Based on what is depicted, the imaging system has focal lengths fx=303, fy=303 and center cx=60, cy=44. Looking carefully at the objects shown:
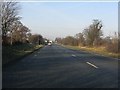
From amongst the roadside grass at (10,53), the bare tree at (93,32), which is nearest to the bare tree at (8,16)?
the roadside grass at (10,53)

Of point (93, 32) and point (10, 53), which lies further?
point (93, 32)

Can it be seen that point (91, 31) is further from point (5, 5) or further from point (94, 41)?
point (5, 5)

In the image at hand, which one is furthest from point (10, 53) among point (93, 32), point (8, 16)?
point (93, 32)

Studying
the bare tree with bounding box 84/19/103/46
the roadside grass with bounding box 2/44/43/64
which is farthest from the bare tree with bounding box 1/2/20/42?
the bare tree with bounding box 84/19/103/46

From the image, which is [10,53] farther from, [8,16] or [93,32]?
[93,32]

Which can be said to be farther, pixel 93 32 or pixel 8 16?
pixel 93 32

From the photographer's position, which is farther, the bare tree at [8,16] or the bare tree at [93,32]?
the bare tree at [93,32]

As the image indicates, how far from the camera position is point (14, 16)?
60.2 m

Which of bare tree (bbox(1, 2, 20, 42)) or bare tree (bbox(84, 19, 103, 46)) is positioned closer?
bare tree (bbox(1, 2, 20, 42))

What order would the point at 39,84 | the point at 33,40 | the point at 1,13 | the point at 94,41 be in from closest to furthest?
1. the point at 39,84
2. the point at 1,13
3. the point at 94,41
4. the point at 33,40

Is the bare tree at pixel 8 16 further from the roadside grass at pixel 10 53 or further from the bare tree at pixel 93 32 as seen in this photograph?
the bare tree at pixel 93 32

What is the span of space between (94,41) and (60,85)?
281 ft

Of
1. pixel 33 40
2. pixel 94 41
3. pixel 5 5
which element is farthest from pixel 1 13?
pixel 33 40

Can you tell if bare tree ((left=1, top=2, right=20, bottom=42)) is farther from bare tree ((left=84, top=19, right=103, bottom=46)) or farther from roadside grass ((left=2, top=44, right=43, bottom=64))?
bare tree ((left=84, top=19, right=103, bottom=46))
